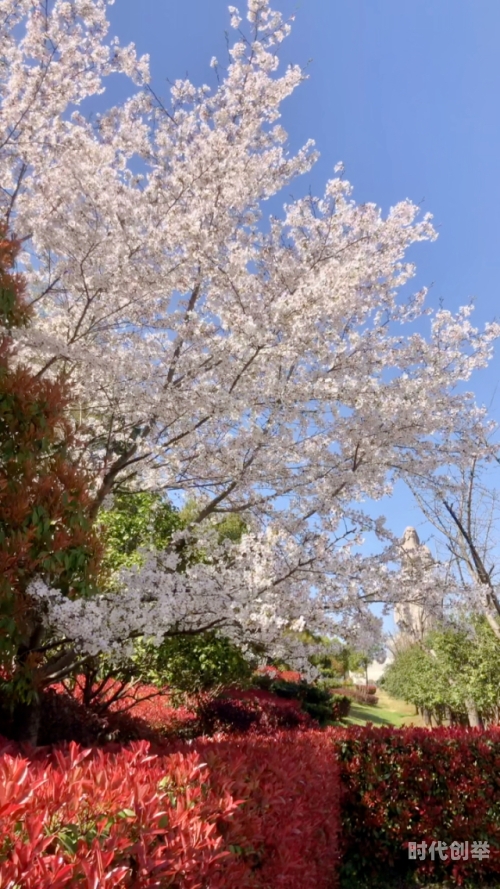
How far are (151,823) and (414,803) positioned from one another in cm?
413

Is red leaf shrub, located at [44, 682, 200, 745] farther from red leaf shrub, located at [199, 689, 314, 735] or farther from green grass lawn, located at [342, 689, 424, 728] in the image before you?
green grass lawn, located at [342, 689, 424, 728]

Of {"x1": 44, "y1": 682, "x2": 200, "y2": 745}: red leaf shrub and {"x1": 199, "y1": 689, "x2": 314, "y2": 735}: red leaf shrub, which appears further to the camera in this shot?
{"x1": 199, "y1": 689, "x2": 314, "y2": 735}: red leaf shrub

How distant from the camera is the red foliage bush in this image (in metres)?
1.53

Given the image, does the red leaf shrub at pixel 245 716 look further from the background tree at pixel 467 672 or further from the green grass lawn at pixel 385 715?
the green grass lawn at pixel 385 715

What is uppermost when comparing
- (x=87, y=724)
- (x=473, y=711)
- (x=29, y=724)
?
(x=29, y=724)

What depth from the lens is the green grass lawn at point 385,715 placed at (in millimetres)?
22344

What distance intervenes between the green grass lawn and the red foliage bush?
16.6 meters

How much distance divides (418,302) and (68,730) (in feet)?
21.8

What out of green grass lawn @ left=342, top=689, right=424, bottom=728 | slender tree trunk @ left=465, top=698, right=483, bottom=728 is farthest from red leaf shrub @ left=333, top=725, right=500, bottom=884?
green grass lawn @ left=342, top=689, right=424, bottom=728

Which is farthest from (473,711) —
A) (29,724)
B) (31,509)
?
(31,509)

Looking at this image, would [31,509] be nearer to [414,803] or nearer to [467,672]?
[414,803]

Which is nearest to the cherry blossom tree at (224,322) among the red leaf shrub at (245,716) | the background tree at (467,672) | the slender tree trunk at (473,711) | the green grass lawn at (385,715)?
the red leaf shrub at (245,716)

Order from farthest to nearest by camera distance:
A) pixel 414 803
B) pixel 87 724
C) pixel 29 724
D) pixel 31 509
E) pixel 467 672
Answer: pixel 467 672
pixel 87 724
pixel 414 803
pixel 29 724
pixel 31 509

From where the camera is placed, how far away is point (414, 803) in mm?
4871
